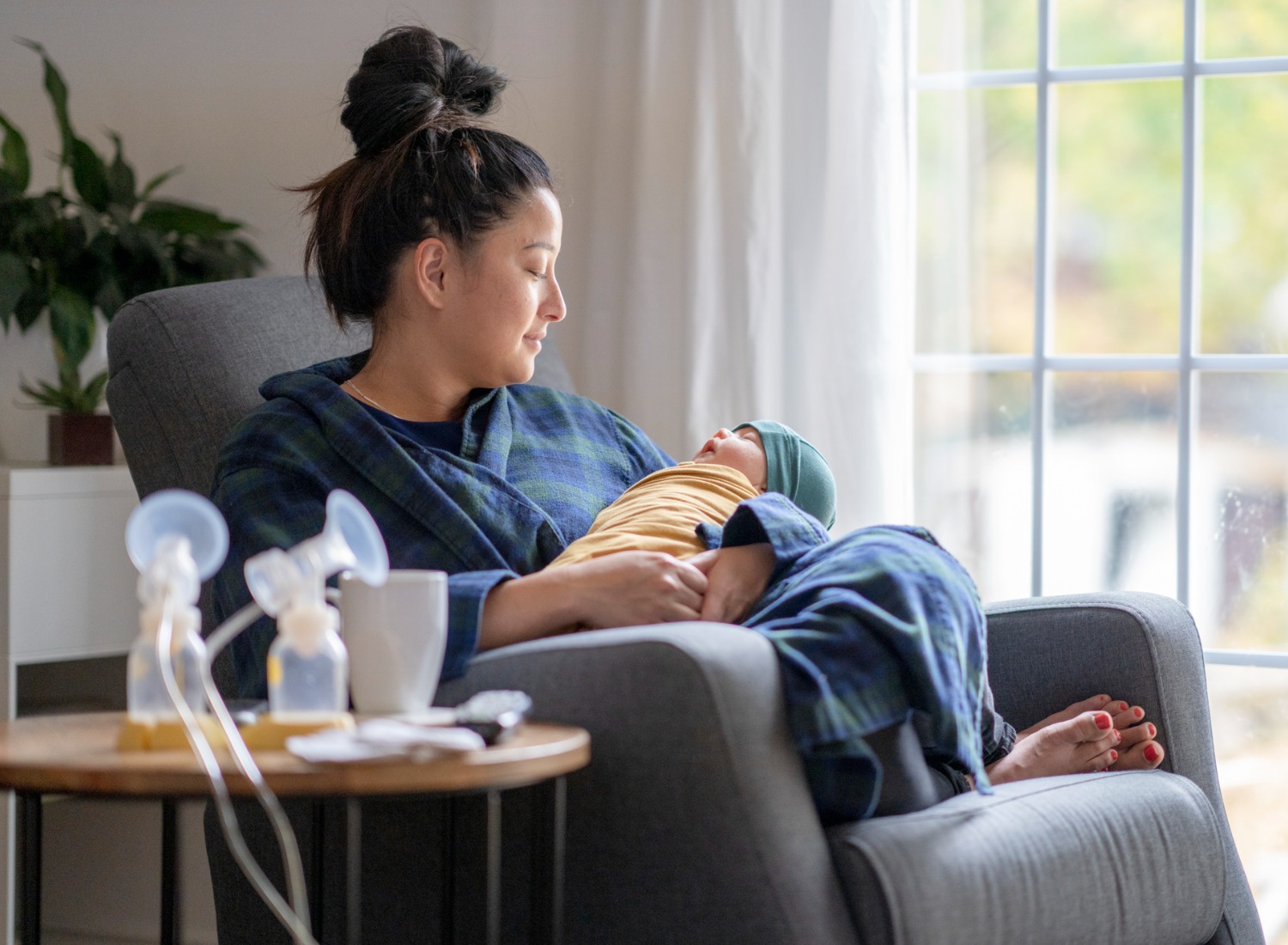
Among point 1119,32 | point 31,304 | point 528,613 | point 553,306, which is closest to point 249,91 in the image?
point 31,304

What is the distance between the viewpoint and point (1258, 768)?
2289 mm

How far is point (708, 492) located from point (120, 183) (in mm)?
1330

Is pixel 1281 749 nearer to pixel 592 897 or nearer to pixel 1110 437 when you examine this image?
pixel 1110 437

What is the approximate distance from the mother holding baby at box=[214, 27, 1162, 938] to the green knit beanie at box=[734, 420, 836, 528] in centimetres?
14

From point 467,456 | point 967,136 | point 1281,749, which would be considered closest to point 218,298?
point 467,456

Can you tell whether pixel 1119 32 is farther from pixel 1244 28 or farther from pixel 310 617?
pixel 310 617

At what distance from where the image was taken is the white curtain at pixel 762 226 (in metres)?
2.19

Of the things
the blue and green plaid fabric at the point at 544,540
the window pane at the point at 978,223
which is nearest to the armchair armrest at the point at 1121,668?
the blue and green plaid fabric at the point at 544,540

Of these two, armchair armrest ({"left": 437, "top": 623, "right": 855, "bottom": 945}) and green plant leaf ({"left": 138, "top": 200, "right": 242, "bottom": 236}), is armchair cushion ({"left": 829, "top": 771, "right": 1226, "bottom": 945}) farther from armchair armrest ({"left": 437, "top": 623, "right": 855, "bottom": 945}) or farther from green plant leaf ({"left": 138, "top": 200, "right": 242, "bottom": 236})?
green plant leaf ({"left": 138, "top": 200, "right": 242, "bottom": 236})

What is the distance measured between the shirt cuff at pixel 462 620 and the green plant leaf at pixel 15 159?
4.59 ft

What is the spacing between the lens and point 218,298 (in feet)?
5.58

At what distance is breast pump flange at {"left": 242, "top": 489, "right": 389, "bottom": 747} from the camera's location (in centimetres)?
96

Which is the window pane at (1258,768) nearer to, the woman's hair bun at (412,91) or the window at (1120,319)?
the window at (1120,319)

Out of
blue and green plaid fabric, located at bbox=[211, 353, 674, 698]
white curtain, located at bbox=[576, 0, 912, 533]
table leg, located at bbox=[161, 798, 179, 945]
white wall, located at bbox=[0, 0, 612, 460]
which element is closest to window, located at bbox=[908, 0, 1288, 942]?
white curtain, located at bbox=[576, 0, 912, 533]
